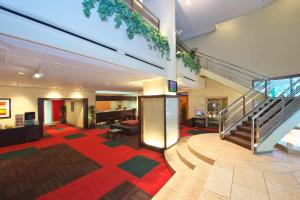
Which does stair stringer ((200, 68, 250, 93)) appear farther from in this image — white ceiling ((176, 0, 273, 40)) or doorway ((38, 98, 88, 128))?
doorway ((38, 98, 88, 128))

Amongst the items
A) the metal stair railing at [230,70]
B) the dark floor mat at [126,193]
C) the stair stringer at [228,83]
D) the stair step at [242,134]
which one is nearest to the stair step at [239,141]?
the stair step at [242,134]

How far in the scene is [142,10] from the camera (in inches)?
178

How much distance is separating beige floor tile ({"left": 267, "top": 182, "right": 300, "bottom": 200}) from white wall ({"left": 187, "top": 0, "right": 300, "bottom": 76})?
682 centimetres

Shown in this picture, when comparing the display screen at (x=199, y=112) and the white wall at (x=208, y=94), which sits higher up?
the white wall at (x=208, y=94)

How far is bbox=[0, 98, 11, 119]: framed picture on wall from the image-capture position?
679 centimetres

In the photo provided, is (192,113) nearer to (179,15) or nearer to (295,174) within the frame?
(179,15)

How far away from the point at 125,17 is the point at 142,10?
1.71 meters

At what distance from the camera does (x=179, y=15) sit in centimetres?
738

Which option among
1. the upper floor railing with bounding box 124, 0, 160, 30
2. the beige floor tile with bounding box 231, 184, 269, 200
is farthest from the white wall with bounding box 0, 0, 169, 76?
the beige floor tile with bounding box 231, 184, 269, 200

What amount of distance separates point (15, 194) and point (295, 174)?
6186 mm

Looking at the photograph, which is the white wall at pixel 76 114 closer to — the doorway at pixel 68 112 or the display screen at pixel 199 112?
the doorway at pixel 68 112

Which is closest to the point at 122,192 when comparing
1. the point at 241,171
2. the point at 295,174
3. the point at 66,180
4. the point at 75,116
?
the point at 66,180

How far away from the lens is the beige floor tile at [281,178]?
246cm

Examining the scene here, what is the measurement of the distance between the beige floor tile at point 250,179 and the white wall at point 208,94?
6873mm
